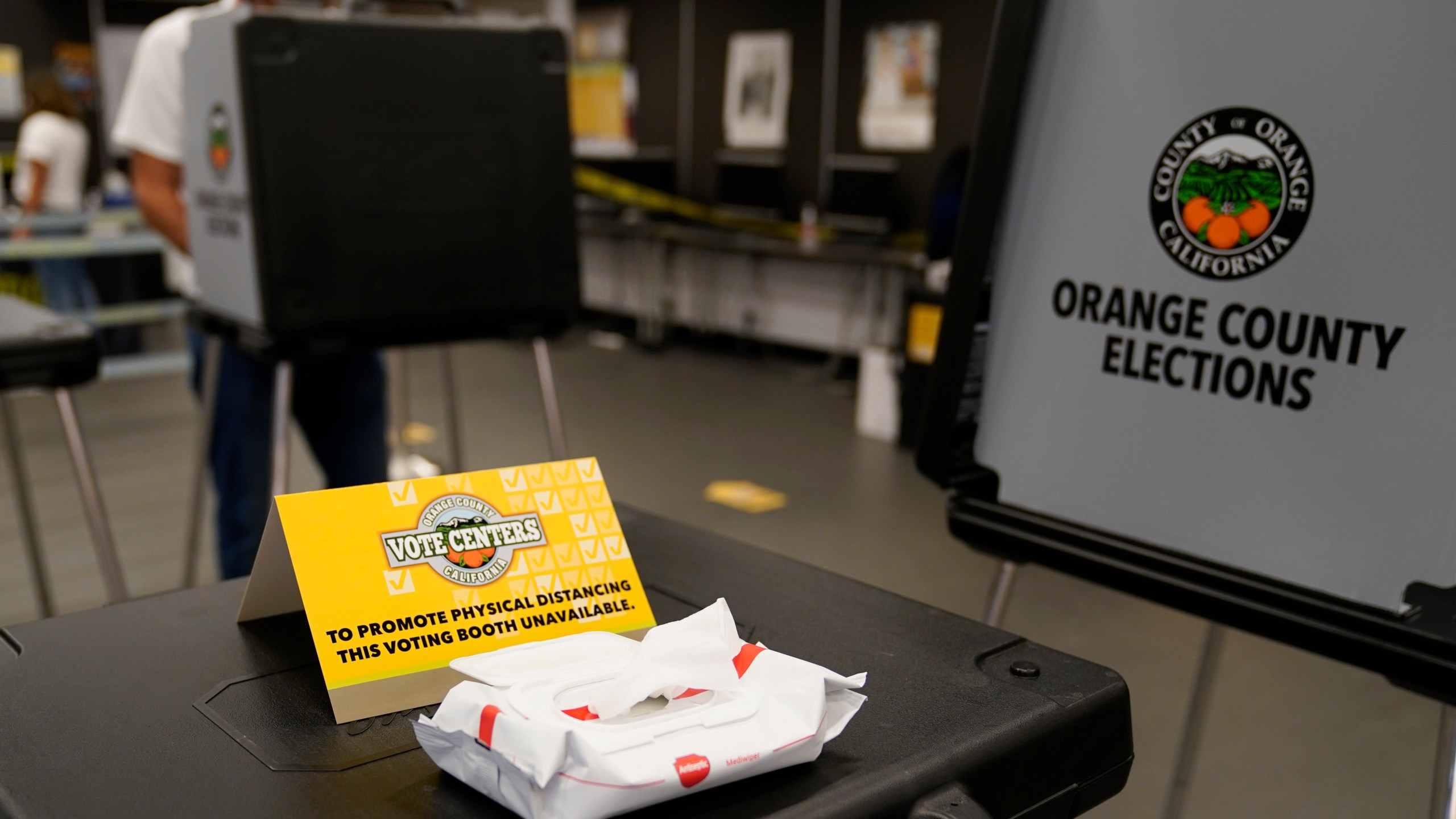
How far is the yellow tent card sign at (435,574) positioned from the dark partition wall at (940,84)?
4.80 meters

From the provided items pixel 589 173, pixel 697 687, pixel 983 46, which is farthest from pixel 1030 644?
pixel 589 173

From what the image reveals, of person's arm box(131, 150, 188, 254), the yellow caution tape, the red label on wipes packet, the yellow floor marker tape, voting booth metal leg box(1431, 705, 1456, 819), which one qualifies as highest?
the red label on wipes packet

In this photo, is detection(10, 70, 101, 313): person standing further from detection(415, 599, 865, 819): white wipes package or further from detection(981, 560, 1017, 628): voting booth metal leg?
detection(415, 599, 865, 819): white wipes package

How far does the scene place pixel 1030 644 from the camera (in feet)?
1.90

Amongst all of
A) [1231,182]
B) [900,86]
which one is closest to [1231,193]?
[1231,182]

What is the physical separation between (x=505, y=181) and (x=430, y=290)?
170 mm

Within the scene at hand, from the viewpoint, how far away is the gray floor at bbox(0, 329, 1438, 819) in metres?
2.06

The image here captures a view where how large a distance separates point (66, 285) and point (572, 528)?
17.9 feet

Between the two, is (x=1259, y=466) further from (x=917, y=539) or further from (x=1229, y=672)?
(x=917, y=539)

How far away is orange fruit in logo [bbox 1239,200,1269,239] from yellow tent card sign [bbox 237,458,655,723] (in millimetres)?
465

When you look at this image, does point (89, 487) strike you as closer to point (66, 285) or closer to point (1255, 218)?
point (1255, 218)

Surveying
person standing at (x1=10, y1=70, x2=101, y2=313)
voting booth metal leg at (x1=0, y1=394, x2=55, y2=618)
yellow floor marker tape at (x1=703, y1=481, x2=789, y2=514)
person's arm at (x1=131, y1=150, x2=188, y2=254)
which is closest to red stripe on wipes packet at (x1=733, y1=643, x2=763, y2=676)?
person's arm at (x1=131, y1=150, x2=188, y2=254)

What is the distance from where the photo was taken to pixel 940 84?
17.6 ft

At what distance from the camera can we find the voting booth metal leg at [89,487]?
1512 millimetres
